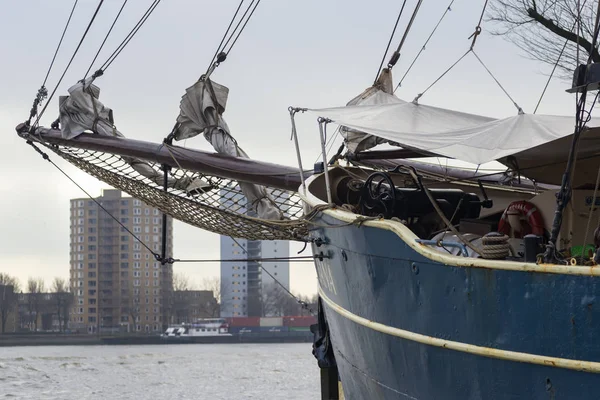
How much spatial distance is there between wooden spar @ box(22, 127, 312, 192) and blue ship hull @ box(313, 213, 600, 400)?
4354mm

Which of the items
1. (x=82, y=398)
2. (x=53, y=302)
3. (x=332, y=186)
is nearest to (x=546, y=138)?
(x=332, y=186)

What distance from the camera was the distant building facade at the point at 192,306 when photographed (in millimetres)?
120438

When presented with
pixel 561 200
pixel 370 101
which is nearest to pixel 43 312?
pixel 370 101

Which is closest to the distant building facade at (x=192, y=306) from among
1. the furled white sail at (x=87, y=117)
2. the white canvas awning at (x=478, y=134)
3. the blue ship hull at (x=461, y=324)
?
the furled white sail at (x=87, y=117)

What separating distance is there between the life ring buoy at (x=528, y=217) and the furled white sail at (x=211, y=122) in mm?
5389

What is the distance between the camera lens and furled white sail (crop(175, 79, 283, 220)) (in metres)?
12.5

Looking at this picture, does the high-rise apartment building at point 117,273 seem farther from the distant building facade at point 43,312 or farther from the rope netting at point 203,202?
the rope netting at point 203,202

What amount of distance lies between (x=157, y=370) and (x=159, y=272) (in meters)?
75.8

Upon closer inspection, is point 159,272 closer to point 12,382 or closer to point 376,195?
point 12,382

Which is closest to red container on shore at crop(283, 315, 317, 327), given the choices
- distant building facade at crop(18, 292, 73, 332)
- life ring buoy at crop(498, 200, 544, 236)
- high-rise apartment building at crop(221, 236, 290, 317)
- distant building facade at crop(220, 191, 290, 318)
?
distant building facade at crop(220, 191, 290, 318)

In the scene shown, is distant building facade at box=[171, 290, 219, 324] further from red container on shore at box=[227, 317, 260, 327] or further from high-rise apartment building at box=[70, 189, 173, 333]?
red container on shore at box=[227, 317, 260, 327]

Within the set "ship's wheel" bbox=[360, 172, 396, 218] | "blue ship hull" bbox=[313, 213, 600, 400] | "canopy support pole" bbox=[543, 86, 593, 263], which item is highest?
"ship's wheel" bbox=[360, 172, 396, 218]

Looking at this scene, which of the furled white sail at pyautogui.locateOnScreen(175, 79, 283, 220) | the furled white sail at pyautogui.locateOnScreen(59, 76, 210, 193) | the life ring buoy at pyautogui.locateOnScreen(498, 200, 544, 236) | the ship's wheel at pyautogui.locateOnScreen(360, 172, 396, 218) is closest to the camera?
the life ring buoy at pyautogui.locateOnScreen(498, 200, 544, 236)

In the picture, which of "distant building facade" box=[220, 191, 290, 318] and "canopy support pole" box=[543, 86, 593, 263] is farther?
"distant building facade" box=[220, 191, 290, 318]
